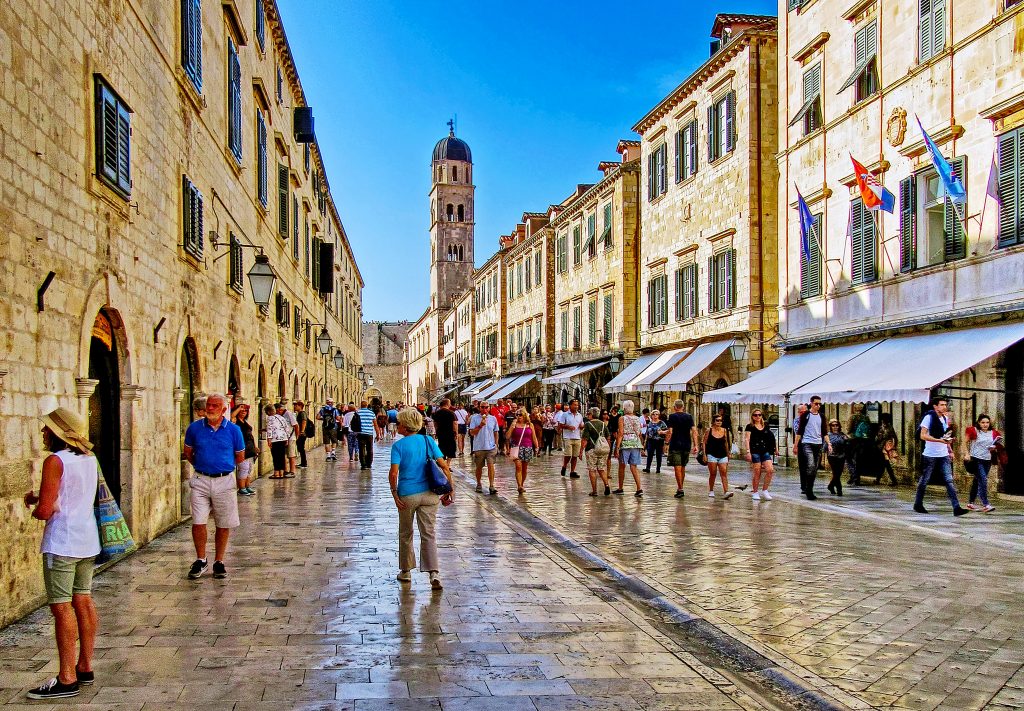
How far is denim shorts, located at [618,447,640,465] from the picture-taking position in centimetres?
1669

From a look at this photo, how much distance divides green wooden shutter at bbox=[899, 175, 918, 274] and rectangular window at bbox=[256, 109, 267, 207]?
1265 centimetres

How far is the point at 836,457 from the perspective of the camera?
16.0 metres

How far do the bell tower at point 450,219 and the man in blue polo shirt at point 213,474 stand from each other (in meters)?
81.8

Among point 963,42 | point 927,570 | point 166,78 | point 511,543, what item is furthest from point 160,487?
point 963,42

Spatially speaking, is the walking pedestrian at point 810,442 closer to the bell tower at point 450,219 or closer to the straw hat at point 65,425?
the straw hat at point 65,425

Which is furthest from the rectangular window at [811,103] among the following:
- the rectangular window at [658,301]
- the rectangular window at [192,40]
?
the rectangular window at [192,40]

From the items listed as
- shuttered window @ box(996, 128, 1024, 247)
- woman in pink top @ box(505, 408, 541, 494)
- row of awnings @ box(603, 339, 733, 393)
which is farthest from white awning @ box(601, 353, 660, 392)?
shuttered window @ box(996, 128, 1024, 247)

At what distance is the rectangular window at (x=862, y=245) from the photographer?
60.7 feet

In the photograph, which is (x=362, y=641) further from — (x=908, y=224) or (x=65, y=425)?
(x=908, y=224)

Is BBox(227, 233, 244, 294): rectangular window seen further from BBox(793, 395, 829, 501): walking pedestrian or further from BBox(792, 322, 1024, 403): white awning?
BBox(792, 322, 1024, 403): white awning

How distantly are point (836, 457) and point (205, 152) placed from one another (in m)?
11.1

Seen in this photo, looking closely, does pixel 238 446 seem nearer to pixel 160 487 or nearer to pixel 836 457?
pixel 160 487

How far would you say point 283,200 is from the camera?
24281 mm

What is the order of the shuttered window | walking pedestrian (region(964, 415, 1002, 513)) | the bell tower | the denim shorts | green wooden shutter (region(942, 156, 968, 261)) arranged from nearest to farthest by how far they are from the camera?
walking pedestrian (region(964, 415, 1002, 513)) < the shuttered window < green wooden shutter (region(942, 156, 968, 261)) < the denim shorts < the bell tower
